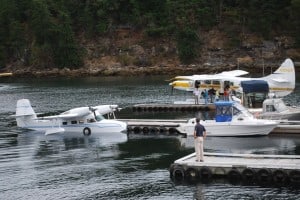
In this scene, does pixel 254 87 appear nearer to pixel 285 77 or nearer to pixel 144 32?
pixel 285 77

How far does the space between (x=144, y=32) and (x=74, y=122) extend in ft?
231

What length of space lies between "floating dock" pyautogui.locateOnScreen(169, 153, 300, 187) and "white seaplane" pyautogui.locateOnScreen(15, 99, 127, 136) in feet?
46.7

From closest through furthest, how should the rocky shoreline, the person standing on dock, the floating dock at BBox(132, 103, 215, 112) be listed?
the person standing on dock → the floating dock at BBox(132, 103, 215, 112) → the rocky shoreline

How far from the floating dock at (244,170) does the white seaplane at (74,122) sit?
14236 mm

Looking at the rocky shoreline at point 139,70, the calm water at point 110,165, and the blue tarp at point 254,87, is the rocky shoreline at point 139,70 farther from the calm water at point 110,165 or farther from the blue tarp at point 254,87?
the calm water at point 110,165

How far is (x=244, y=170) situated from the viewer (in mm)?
25203

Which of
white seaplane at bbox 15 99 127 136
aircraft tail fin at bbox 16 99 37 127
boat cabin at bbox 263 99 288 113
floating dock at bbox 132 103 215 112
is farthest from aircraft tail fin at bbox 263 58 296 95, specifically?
aircraft tail fin at bbox 16 99 37 127

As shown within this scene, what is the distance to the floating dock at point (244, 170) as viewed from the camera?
24547 mm

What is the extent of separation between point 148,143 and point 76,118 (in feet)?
23.7

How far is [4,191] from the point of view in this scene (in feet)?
84.1

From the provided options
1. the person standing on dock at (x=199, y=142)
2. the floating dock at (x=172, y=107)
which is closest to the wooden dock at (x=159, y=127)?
the floating dock at (x=172, y=107)

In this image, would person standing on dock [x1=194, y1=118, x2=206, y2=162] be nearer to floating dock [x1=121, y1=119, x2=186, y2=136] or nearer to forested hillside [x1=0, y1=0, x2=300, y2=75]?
floating dock [x1=121, y1=119, x2=186, y2=136]

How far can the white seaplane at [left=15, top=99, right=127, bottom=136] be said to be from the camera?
4047 centimetres

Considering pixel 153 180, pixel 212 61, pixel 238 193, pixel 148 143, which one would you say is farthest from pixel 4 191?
pixel 212 61
